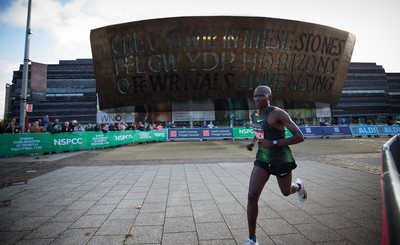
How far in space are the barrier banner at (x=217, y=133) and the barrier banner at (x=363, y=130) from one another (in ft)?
49.9

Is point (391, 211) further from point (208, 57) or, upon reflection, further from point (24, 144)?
point (208, 57)

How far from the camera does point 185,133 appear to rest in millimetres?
26125

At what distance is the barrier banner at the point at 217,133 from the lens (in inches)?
1033

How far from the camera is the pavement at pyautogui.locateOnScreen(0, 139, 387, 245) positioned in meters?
3.14

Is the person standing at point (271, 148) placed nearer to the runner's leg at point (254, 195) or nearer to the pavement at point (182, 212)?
the runner's leg at point (254, 195)

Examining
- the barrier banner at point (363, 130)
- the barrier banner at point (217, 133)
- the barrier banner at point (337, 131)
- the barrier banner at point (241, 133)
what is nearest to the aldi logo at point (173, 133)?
the barrier banner at point (217, 133)

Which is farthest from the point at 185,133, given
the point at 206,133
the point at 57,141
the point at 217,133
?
the point at 57,141

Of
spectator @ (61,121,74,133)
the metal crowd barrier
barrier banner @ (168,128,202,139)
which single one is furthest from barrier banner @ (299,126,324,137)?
the metal crowd barrier

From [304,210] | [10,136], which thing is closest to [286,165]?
[304,210]

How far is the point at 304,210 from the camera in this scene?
4.11 m

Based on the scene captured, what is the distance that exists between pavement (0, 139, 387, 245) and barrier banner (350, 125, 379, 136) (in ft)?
80.1

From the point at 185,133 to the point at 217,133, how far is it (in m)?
3.82

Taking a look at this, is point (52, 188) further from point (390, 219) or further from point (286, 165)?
point (390, 219)

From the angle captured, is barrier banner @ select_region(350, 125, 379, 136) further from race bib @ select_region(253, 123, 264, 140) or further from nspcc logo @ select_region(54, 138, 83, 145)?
race bib @ select_region(253, 123, 264, 140)
